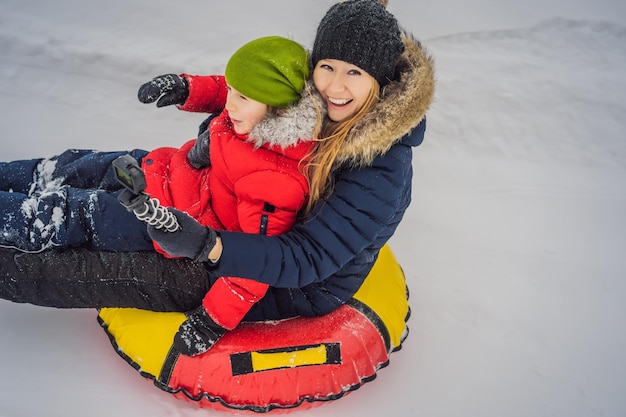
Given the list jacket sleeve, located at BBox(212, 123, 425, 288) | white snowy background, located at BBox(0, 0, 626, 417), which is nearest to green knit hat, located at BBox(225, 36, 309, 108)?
jacket sleeve, located at BBox(212, 123, 425, 288)

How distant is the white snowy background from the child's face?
966 millimetres

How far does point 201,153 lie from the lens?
6.38 feet

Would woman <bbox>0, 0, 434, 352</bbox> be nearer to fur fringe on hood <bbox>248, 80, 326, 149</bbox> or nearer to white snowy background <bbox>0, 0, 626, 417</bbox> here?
fur fringe on hood <bbox>248, 80, 326, 149</bbox>

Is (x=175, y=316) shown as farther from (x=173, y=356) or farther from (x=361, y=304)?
(x=361, y=304)

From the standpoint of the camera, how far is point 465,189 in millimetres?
3170

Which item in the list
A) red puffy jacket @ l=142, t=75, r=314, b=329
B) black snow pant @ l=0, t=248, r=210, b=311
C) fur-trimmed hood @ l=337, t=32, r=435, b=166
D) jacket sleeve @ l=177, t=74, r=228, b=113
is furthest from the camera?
jacket sleeve @ l=177, t=74, r=228, b=113

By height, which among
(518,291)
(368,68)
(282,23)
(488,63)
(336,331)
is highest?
(368,68)

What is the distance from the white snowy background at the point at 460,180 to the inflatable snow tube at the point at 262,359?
0.15 meters

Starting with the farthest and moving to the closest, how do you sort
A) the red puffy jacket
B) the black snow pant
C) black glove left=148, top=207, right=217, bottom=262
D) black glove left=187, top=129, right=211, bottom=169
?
black glove left=187, top=129, right=211, bottom=169 → the black snow pant → the red puffy jacket → black glove left=148, top=207, right=217, bottom=262

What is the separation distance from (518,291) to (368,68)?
4.87 ft

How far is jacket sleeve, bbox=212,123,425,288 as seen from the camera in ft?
5.13

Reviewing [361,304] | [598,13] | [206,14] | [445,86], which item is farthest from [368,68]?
[598,13]

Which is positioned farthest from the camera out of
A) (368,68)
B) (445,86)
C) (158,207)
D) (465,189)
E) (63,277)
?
(445,86)

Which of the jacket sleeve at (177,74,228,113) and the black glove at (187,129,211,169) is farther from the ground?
the jacket sleeve at (177,74,228,113)
